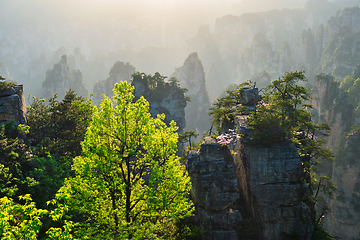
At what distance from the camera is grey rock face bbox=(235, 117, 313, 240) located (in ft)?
51.8

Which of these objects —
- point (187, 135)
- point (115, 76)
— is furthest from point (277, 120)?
point (115, 76)

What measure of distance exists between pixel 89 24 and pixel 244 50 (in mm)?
106011

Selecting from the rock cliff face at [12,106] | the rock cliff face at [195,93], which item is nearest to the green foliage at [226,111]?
the rock cliff face at [12,106]

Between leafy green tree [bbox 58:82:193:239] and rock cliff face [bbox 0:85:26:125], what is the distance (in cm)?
851

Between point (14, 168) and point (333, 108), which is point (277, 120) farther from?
point (333, 108)

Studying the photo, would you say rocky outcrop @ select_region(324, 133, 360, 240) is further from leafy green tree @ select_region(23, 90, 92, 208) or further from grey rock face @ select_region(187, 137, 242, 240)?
leafy green tree @ select_region(23, 90, 92, 208)

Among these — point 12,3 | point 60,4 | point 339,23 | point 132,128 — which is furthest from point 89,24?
point 132,128

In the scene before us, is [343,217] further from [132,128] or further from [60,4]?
[60,4]

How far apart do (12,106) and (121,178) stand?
1061 centimetres

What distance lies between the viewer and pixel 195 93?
82562 mm

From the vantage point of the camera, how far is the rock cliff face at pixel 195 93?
81375 millimetres

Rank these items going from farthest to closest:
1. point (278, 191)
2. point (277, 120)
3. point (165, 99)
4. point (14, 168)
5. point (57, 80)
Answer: point (57, 80)
point (165, 99)
point (277, 120)
point (278, 191)
point (14, 168)

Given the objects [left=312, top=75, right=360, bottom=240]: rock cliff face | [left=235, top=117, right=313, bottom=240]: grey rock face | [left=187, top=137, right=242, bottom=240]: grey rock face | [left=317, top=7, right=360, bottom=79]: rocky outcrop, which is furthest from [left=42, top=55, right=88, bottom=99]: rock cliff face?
[left=317, top=7, right=360, bottom=79]: rocky outcrop

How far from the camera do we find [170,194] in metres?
10.2
